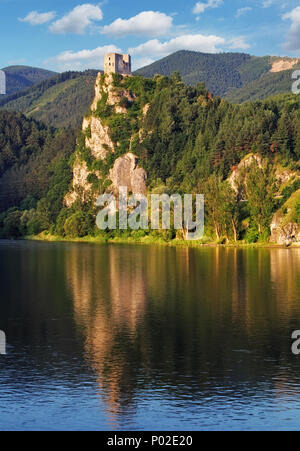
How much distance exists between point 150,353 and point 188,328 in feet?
25.7

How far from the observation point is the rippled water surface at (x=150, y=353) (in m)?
27.8

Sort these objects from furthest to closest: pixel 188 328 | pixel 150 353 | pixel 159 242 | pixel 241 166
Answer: pixel 241 166, pixel 159 242, pixel 188 328, pixel 150 353

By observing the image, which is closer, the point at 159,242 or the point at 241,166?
the point at 159,242

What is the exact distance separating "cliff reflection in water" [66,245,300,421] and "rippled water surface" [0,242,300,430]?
0.31 ft

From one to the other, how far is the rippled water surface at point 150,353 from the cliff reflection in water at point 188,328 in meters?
0.09

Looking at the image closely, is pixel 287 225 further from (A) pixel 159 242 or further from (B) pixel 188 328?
(B) pixel 188 328

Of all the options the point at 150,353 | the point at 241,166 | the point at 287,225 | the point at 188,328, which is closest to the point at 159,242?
the point at 241,166

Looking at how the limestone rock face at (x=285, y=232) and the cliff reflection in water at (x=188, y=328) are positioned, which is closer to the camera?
the cliff reflection in water at (x=188, y=328)

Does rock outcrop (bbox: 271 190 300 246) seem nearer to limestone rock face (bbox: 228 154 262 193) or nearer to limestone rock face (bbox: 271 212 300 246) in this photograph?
limestone rock face (bbox: 271 212 300 246)

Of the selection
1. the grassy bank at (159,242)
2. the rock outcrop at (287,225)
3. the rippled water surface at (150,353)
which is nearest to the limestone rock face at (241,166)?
the grassy bank at (159,242)

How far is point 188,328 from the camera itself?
45375 mm

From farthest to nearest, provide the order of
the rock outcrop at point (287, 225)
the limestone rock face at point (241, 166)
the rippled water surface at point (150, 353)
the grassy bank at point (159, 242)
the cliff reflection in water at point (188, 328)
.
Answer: the limestone rock face at point (241, 166), the grassy bank at point (159, 242), the rock outcrop at point (287, 225), the cliff reflection in water at point (188, 328), the rippled water surface at point (150, 353)

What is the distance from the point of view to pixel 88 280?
73.1 metres

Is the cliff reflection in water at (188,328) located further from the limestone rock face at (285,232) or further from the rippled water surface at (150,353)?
the limestone rock face at (285,232)
